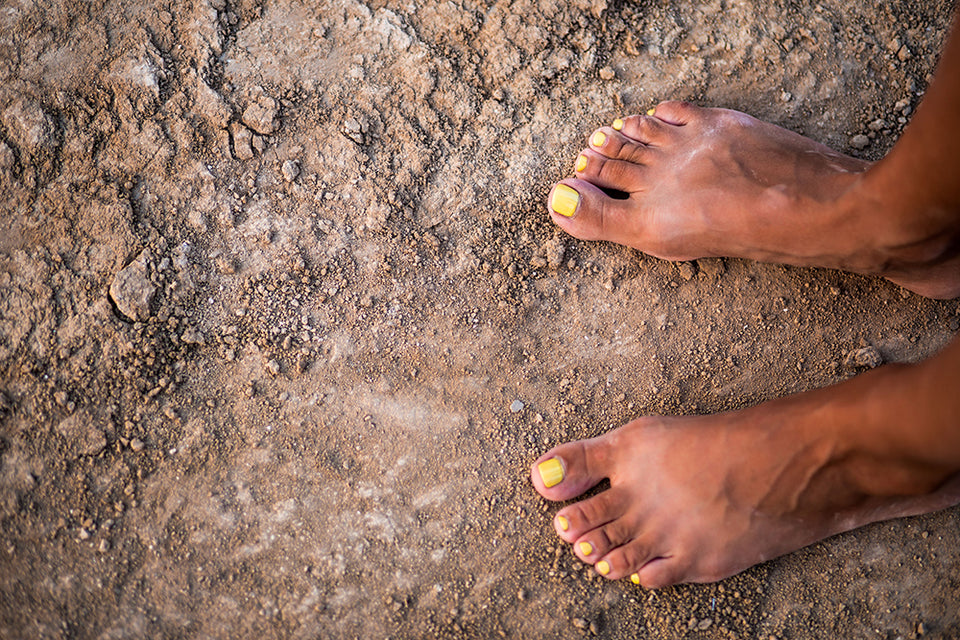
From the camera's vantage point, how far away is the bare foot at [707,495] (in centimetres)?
135

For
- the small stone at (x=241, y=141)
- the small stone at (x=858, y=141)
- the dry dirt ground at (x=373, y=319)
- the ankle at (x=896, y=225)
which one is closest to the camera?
the ankle at (x=896, y=225)

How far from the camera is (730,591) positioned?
1.44 metres

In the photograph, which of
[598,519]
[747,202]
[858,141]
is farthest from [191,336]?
[858,141]

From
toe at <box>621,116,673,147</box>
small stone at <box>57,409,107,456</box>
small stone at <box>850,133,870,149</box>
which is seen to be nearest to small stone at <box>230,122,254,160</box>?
small stone at <box>57,409,107,456</box>

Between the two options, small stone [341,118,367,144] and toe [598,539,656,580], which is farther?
small stone [341,118,367,144]

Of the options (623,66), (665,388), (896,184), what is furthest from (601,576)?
(623,66)

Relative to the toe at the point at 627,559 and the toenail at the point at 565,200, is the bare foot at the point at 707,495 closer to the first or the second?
the toe at the point at 627,559

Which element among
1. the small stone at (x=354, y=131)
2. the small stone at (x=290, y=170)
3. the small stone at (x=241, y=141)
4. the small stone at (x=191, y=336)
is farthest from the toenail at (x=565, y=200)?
the small stone at (x=191, y=336)

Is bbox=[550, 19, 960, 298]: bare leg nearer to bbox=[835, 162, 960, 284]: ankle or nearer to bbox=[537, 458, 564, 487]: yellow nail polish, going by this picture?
bbox=[835, 162, 960, 284]: ankle

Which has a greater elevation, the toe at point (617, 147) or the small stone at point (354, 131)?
the toe at point (617, 147)

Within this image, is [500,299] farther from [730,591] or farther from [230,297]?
[730,591]

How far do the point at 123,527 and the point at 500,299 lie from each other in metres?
0.91

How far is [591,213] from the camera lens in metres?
1.52

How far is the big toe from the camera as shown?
4.97 feet
